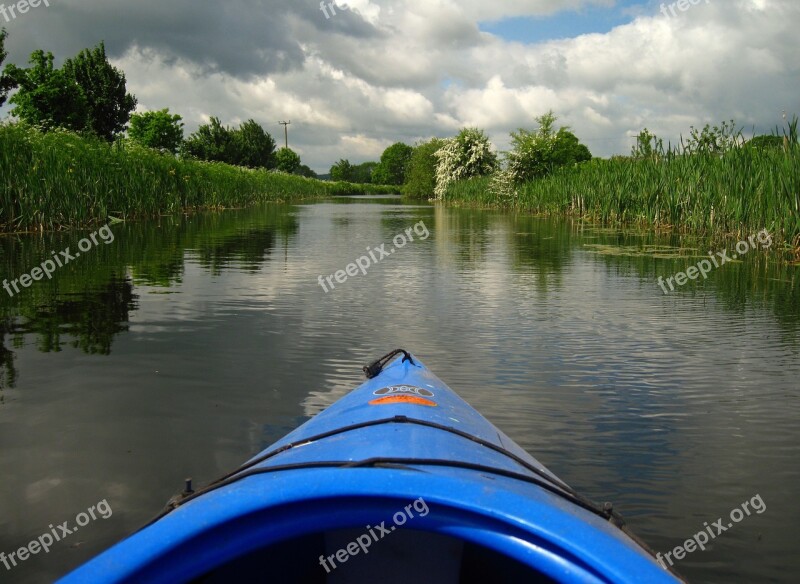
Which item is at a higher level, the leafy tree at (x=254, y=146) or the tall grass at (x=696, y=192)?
the leafy tree at (x=254, y=146)

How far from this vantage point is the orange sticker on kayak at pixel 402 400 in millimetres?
2484

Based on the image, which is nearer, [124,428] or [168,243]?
[124,428]

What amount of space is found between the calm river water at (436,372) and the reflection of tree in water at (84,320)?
3cm

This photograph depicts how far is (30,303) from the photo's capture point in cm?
720

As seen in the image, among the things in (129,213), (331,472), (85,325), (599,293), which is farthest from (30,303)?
(129,213)

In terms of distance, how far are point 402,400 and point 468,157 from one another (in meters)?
43.0

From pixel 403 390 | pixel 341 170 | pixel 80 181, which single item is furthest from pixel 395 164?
pixel 403 390

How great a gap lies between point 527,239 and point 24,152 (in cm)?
935

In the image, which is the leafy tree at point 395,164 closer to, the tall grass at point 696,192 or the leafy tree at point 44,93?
the leafy tree at point 44,93

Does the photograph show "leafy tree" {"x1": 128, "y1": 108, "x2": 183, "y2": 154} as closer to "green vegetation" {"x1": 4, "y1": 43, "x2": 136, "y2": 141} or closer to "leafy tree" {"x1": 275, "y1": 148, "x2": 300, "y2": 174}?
"green vegetation" {"x1": 4, "y1": 43, "x2": 136, "y2": 141}

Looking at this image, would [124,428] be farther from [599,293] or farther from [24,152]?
[24,152]

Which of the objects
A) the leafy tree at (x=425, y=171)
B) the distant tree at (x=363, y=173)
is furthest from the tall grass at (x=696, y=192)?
the distant tree at (x=363, y=173)

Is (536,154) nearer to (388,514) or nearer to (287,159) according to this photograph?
(388,514)

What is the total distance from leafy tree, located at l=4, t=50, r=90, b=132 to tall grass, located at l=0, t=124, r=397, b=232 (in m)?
18.6
